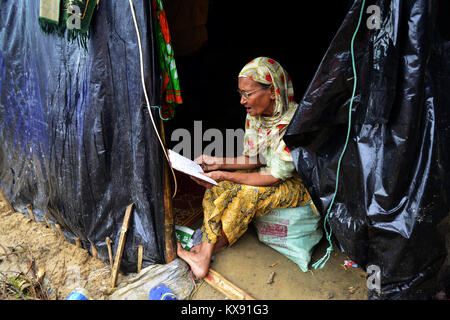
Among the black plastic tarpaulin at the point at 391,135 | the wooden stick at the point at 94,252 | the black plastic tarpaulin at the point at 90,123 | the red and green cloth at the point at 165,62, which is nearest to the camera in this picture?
the black plastic tarpaulin at the point at 391,135

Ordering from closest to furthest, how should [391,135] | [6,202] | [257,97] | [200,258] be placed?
[391,135], [257,97], [200,258], [6,202]

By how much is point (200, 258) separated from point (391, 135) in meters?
1.48

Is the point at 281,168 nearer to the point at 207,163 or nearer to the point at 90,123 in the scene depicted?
the point at 207,163

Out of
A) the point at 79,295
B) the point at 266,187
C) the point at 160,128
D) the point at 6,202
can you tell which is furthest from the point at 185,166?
the point at 6,202

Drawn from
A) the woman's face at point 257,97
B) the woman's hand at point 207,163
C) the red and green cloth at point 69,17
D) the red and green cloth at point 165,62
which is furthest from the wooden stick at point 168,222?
the red and green cloth at point 69,17

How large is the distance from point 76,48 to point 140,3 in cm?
62

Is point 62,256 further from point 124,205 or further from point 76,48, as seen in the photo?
point 76,48

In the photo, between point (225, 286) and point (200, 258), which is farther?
point (200, 258)

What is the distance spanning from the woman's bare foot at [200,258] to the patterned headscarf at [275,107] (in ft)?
2.74

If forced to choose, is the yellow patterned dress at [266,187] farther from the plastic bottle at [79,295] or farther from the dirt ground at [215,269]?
the plastic bottle at [79,295]

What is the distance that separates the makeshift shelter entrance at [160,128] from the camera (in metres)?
1.33

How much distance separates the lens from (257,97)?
2.04 m

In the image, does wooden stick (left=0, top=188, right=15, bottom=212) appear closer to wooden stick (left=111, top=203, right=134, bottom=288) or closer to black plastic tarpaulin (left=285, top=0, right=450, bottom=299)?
wooden stick (left=111, top=203, right=134, bottom=288)

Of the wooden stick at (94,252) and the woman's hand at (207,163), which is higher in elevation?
the woman's hand at (207,163)
